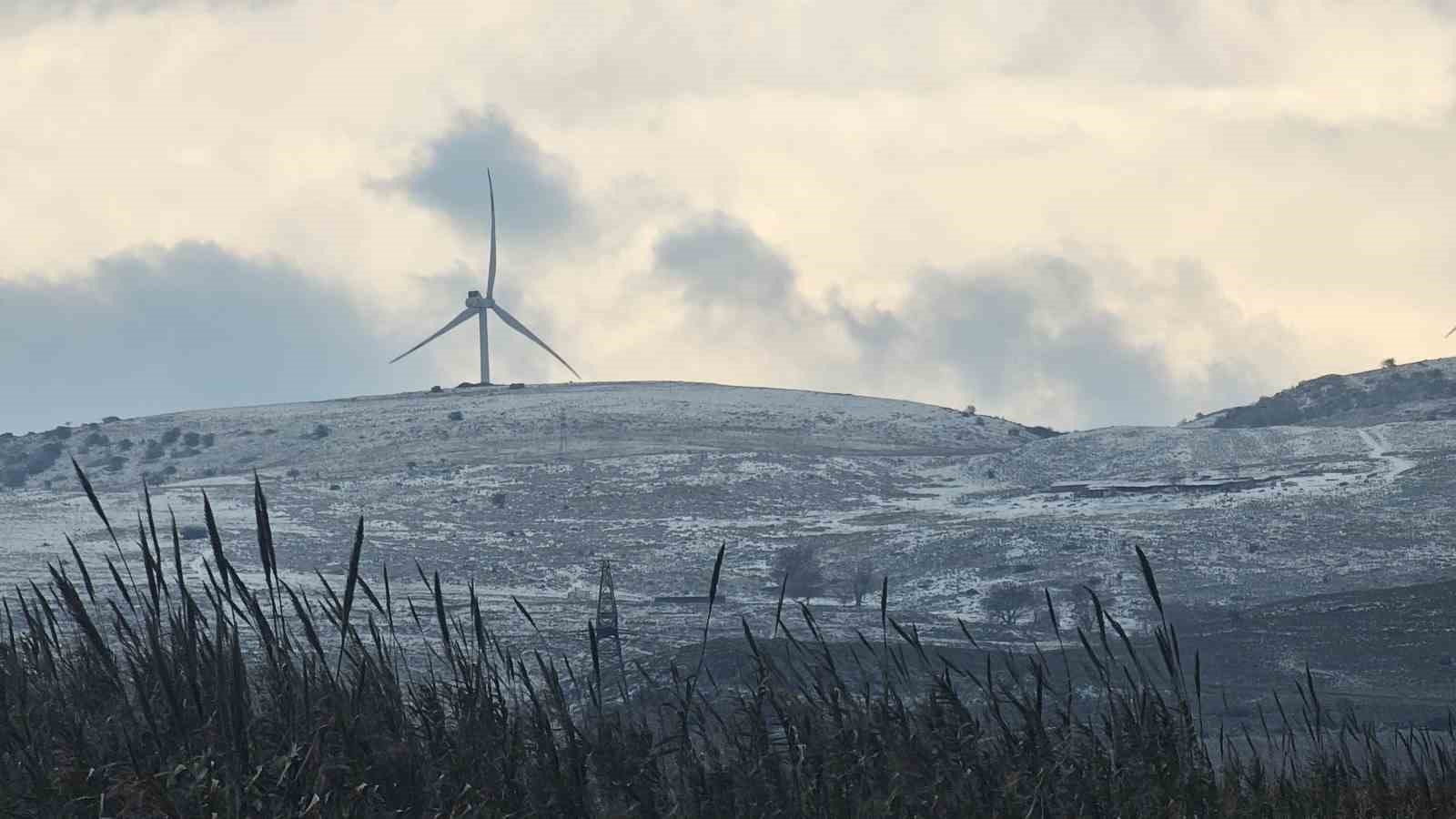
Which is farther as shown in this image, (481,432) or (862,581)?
(481,432)

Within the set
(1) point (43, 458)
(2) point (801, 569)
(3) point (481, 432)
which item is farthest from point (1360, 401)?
(1) point (43, 458)

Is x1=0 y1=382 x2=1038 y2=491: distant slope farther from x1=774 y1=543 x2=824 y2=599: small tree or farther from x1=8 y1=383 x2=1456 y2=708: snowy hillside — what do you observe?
x1=774 y1=543 x2=824 y2=599: small tree

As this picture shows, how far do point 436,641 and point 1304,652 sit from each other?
3222 centimetres

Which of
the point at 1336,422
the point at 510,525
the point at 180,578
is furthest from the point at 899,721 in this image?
the point at 1336,422

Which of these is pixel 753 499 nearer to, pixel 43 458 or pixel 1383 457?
pixel 1383 457

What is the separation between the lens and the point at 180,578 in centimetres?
1623

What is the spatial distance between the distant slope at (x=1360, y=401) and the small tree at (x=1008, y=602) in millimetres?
58074

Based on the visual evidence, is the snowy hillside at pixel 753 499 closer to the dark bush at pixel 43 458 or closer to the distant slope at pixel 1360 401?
the dark bush at pixel 43 458

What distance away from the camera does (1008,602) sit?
9319cm

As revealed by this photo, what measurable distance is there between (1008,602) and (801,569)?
1325 cm

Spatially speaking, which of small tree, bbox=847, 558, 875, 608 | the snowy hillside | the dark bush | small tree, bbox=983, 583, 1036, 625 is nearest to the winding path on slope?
the snowy hillside

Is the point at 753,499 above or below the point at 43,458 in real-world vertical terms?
below

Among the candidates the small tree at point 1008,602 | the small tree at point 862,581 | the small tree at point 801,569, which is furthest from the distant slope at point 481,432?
the small tree at point 1008,602

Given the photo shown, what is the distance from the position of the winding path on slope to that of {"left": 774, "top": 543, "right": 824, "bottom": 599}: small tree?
34492 mm
